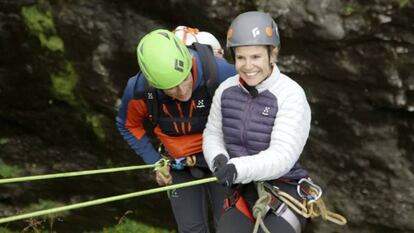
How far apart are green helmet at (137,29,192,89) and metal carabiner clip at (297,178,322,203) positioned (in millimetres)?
1397

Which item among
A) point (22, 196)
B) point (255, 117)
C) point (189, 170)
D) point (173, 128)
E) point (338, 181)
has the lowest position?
point (22, 196)

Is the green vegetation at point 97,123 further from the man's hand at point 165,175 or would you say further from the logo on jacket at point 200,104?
the logo on jacket at point 200,104

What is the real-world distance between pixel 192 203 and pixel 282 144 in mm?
1791

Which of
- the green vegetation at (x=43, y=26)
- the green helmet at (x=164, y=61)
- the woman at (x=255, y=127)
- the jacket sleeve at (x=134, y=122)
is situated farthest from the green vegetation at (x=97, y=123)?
the woman at (x=255, y=127)

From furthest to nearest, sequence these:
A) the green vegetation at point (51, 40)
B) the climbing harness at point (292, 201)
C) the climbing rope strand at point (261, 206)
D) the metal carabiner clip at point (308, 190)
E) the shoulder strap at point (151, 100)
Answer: the green vegetation at point (51, 40), the shoulder strap at point (151, 100), the metal carabiner clip at point (308, 190), the climbing harness at point (292, 201), the climbing rope strand at point (261, 206)

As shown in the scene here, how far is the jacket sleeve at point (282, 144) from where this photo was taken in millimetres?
4543

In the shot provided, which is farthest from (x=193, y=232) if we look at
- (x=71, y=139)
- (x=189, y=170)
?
(x=71, y=139)

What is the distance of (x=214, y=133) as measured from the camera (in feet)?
17.1

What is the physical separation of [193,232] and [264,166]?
1.78 meters

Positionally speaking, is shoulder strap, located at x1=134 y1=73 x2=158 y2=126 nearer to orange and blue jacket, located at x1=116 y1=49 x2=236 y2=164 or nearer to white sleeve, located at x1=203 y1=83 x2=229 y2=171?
orange and blue jacket, located at x1=116 y1=49 x2=236 y2=164

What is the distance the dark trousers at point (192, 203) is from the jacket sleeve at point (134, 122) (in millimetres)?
352

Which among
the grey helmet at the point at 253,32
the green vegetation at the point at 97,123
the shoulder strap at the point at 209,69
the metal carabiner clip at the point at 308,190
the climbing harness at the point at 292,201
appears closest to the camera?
the grey helmet at the point at 253,32

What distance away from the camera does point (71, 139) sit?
911 cm

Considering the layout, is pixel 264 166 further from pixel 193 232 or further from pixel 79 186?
pixel 79 186
